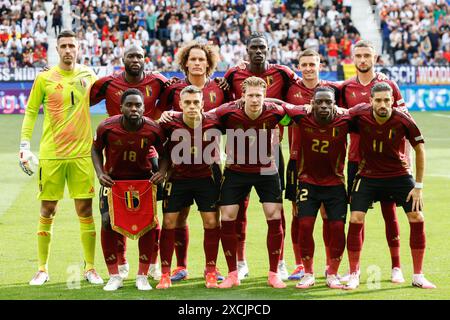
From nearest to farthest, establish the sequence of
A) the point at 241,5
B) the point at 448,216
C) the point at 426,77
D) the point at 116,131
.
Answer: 1. the point at 116,131
2. the point at 448,216
3. the point at 426,77
4. the point at 241,5

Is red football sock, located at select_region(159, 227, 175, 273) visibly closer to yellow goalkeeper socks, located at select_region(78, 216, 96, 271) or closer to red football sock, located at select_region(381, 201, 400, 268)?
yellow goalkeeper socks, located at select_region(78, 216, 96, 271)

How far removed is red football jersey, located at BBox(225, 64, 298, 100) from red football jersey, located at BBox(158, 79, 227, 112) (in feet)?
0.92

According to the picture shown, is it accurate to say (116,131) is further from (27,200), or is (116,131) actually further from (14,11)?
(14,11)

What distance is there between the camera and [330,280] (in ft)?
29.9

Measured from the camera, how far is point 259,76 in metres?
10.1

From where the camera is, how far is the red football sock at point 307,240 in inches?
362

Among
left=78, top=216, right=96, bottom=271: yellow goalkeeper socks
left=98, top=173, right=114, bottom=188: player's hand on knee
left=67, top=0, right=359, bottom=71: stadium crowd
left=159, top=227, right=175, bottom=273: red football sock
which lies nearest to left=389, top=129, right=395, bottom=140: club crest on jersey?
left=159, top=227, right=175, bottom=273: red football sock

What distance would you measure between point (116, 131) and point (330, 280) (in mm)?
2434

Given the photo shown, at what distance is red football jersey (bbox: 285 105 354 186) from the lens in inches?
359

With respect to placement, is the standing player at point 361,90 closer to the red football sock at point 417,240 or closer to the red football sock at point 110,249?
the red football sock at point 417,240

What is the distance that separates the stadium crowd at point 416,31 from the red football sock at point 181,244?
2494 centimetres

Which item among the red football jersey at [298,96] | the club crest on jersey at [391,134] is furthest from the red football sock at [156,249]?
the club crest on jersey at [391,134]
